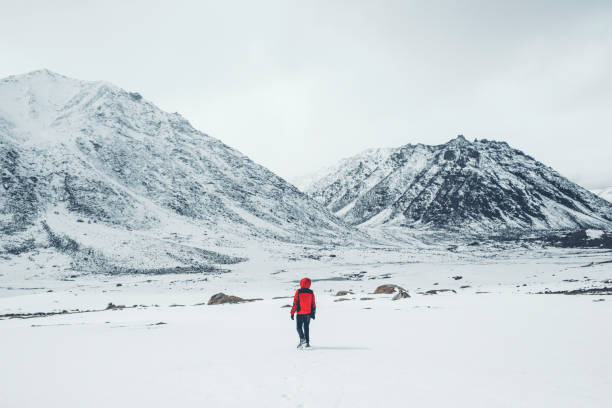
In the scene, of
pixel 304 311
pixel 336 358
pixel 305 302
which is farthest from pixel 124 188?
pixel 336 358

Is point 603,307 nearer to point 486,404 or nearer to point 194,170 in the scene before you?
point 486,404

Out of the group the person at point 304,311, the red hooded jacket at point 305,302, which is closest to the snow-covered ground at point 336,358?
the person at point 304,311

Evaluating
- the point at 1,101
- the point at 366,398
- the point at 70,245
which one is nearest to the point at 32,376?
the point at 366,398

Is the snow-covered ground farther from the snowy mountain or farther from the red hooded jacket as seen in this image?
the snowy mountain

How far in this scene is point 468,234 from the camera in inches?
7564

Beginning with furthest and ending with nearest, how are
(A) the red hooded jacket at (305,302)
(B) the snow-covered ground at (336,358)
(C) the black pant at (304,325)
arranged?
(A) the red hooded jacket at (305,302)
(C) the black pant at (304,325)
(B) the snow-covered ground at (336,358)

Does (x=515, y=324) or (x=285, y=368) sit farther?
(x=515, y=324)

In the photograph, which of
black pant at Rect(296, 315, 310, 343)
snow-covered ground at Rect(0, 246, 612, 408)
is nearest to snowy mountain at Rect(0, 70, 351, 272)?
snow-covered ground at Rect(0, 246, 612, 408)

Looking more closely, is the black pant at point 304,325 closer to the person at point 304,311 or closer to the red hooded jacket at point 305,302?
the person at point 304,311

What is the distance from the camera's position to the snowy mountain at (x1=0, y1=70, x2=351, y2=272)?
87.8 meters

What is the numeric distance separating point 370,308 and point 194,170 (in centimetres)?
13225

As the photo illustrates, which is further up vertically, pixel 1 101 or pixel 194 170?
pixel 1 101

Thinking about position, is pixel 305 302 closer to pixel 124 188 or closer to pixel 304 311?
pixel 304 311

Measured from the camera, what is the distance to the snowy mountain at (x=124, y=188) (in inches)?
3457
